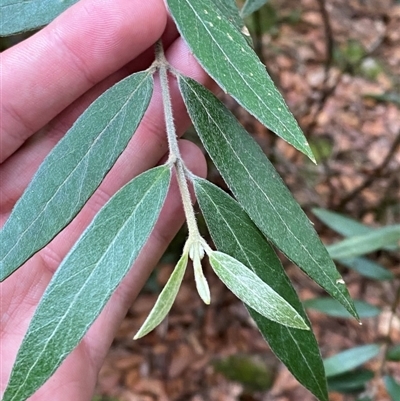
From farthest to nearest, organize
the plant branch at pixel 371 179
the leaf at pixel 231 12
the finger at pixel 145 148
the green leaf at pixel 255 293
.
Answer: the plant branch at pixel 371 179, the finger at pixel 145 148, the leaf at pixel 231 12, the green leaf at pixel 255 293

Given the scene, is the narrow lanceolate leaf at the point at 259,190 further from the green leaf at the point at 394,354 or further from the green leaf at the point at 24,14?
the green leaf at the point at 394,354

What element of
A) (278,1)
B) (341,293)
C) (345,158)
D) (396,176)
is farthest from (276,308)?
(278,1)

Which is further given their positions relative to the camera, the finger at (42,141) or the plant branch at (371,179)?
the plant branch at (371,179)

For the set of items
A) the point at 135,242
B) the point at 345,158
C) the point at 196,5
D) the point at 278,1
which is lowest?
the point at 345,158

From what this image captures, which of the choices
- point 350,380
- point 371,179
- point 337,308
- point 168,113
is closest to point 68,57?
point 168,113

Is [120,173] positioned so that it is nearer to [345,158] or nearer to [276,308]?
[276,308]

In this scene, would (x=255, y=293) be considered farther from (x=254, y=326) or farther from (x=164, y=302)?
(x=254, y=326)

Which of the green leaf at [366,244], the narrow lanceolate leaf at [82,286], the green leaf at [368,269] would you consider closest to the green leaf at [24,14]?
the narrow lanceolate leaf at [82,286]
